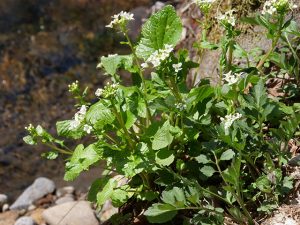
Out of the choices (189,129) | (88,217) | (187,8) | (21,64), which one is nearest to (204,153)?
(189,129)

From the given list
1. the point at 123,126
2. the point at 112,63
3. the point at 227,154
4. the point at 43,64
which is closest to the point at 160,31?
the point at 112,63

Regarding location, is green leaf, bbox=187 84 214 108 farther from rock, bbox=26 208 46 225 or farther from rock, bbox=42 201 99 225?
rock, bbox=26 208 46 225

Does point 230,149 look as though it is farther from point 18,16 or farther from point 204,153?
point 18,16

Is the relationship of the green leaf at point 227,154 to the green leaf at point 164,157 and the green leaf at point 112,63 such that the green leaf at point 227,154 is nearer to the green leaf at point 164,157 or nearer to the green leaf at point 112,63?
the green leaf at point 164,157

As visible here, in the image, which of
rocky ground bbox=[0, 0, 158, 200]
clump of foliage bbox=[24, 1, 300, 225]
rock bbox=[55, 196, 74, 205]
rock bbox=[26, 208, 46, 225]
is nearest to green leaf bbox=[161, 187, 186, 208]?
clump of foliage bbox=[24, 1, 300, 225]

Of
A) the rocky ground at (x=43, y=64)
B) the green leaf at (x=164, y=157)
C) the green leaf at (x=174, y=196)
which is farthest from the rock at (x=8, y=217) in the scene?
the green leaf at (x=174, y=196)

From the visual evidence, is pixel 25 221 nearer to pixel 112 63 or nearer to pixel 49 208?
pixel 49 208
